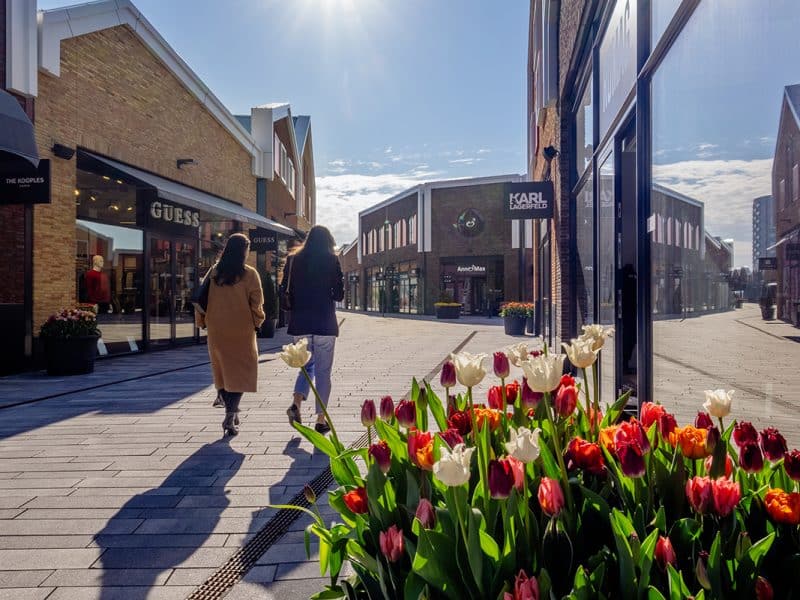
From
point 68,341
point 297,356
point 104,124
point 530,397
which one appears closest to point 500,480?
point 530,397

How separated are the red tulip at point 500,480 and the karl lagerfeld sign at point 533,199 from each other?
9.45 metres

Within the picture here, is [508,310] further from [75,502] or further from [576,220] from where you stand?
[75,502]

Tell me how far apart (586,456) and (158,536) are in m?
2.33

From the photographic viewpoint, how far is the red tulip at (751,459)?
53.0 inches

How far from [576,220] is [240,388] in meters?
5.70

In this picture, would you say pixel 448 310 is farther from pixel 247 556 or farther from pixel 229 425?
pixel 247 556

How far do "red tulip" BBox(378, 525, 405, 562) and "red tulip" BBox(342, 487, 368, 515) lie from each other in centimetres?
19

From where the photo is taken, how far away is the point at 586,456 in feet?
4.82

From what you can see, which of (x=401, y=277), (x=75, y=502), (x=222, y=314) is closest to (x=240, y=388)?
(x=222, y=314)

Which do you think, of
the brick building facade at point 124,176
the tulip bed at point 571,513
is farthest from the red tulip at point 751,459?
the brick building facade at point 124,176

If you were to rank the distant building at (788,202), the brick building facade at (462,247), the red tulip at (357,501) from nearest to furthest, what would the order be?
the red tulip at (357,501), the distant building at (788,202), the brick building facade at (462,247)

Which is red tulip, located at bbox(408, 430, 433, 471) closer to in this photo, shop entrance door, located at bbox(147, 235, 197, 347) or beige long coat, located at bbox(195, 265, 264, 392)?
beige long coat, located at bbox(195, 265, 264, 392)

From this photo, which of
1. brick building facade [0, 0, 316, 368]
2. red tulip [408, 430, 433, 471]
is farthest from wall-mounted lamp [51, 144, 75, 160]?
red tulip [408, 430, 433, 471]

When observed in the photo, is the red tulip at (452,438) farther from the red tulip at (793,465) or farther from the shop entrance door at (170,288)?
the shop entrance door at (170,288)
